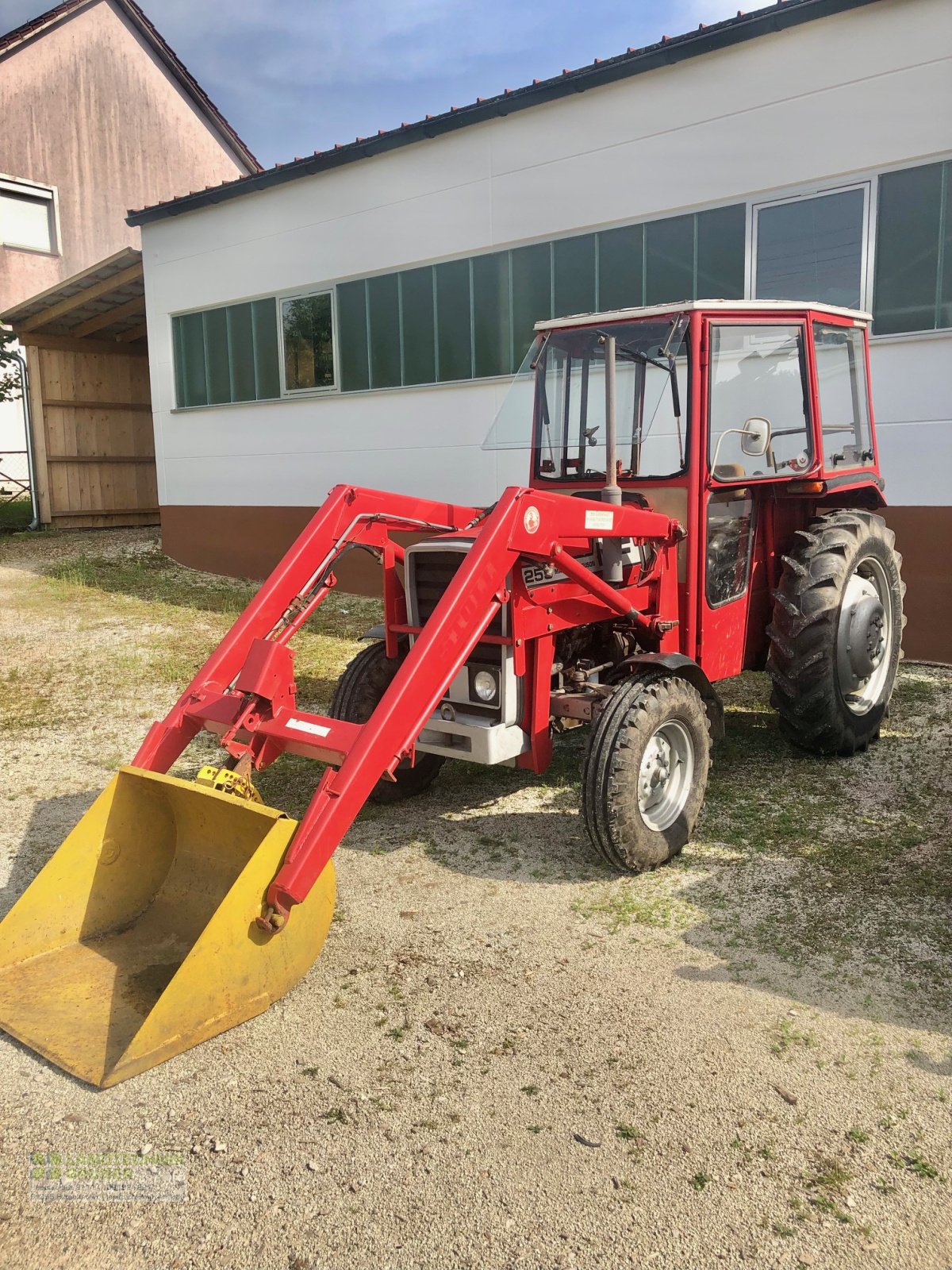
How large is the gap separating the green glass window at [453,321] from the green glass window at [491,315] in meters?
0.09

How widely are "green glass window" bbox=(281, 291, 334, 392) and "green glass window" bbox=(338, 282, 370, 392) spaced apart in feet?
0.60

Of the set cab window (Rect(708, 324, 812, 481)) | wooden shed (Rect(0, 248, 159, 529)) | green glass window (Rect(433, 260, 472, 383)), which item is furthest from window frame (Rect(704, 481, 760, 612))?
wooden shed (Rect(0, 248, 159, 529))

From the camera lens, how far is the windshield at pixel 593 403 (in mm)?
4887

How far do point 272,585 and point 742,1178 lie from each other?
9.59 ft

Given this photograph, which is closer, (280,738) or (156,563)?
(280,738)

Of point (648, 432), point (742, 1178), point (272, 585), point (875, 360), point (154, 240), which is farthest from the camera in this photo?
A: point (154, 240)

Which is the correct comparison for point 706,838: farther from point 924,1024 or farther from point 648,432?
point 648,432

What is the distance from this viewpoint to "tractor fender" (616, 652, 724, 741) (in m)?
4.58

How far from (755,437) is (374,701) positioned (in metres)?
2.23

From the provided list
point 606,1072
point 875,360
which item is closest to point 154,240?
point 875,360

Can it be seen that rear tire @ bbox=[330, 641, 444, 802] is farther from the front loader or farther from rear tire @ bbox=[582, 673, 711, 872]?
rear tire @ bbox=[582, 673, 711, 872]

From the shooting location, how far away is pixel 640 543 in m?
4.82

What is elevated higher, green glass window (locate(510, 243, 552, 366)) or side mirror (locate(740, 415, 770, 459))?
green glass window (locate(510, 243, 552, 366))

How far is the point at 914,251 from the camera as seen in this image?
7.58 m
